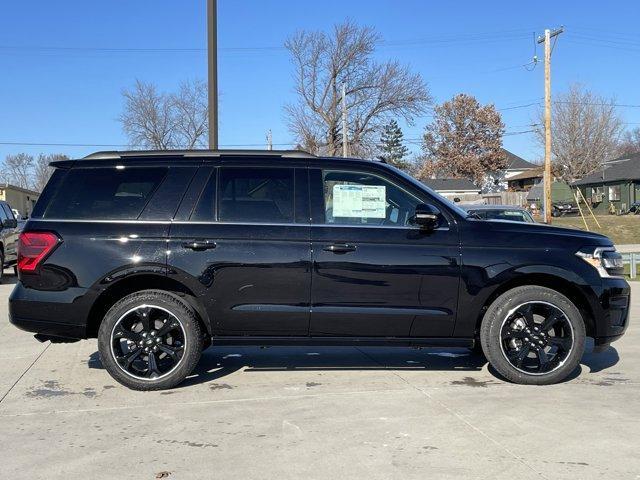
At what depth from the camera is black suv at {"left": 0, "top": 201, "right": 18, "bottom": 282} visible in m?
14.2

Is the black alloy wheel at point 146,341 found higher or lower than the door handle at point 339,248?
lower

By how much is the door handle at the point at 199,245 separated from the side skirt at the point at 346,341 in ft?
2.57

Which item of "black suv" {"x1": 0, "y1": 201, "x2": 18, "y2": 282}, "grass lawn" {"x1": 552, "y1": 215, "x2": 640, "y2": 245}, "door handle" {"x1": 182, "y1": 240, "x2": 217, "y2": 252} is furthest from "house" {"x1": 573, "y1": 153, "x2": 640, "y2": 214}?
"door handle" {"x1": 182, "y1": 240, "x2": 217, "y2": 252}

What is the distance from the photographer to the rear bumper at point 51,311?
5.19 meters

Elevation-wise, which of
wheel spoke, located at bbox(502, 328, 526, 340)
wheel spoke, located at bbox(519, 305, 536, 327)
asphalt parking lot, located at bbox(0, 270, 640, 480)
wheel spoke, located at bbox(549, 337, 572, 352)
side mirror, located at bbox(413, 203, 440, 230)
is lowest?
asphalt parking lot, located at bbox(0, 270, 640, 480)

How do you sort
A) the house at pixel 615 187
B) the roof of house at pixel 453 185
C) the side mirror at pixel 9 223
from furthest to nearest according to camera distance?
the roof of house at pixel 453 185
the house at pixel 615 187
the side mirror at pixel 9 223

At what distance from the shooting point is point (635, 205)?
45531 mm

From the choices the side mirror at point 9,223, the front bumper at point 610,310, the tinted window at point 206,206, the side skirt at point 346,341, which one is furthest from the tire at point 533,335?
the side mirror at point 9,223

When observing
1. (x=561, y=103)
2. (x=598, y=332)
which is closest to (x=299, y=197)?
(x=598, y=332)

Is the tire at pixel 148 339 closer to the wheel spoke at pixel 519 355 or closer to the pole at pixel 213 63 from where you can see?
the wheel spoke at pixel 519 355

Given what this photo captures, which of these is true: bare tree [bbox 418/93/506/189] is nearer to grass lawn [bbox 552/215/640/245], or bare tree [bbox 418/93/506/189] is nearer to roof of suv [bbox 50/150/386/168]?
grass lawn [bbox 552/215/640/245]

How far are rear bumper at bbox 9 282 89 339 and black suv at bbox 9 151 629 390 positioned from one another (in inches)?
0.5

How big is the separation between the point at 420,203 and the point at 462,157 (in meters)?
71.9

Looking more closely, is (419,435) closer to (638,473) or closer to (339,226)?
(638,473)
